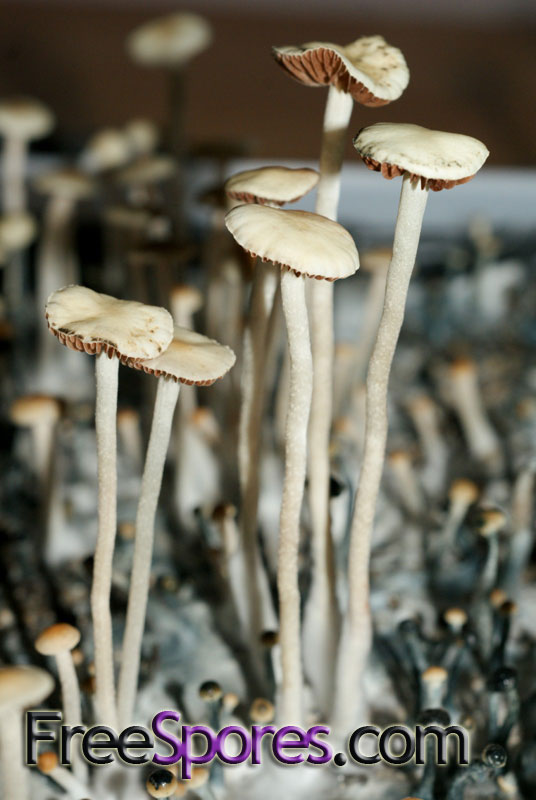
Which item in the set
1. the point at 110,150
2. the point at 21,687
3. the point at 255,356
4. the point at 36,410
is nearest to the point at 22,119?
the point at 110,150

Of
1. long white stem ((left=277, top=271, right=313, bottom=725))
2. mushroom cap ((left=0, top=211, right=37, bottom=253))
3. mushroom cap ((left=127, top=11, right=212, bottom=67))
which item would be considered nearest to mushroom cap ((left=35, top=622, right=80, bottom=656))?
long white stem ((left=277, top=271, right=313, bottom=725))

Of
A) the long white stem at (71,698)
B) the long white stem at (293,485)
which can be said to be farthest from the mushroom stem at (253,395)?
the long white stem at (71,698)

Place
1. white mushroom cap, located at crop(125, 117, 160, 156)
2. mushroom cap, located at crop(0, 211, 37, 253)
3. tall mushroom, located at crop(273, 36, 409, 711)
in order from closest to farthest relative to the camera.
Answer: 1. tall mushroom, located at crop(273, 36, 409, 711)
2. mushroom cap, located at crop(0, 211, 37, 253)
3. white mushroom cap, located at crop(125, 117, 160, 156)

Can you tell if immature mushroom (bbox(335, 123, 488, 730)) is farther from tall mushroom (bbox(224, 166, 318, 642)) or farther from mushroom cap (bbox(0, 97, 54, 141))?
mushroom cap (bbox(0, 97, 54, 141))

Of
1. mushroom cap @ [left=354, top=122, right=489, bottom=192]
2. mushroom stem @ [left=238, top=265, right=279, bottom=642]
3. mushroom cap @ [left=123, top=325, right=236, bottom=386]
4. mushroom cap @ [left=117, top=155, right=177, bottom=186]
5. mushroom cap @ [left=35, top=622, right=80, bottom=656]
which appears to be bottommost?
mushroom cap @ [left=35, top=622, right=80, bottom=656]

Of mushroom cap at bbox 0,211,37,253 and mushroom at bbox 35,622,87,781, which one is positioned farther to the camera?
mushroom cap at bbox 0,211,37,253

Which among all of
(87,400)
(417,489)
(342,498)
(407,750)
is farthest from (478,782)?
(87,400)

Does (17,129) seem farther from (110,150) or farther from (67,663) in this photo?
(67,663)
